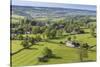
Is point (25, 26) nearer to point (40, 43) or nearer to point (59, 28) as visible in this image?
point (40, 43)

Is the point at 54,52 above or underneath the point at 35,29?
underneath

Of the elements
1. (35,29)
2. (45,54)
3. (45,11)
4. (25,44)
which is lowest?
(45,54)

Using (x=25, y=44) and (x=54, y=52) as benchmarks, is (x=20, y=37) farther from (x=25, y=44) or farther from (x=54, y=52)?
(x=54, y=52)

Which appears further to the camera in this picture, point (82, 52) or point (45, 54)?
point (82, 52)

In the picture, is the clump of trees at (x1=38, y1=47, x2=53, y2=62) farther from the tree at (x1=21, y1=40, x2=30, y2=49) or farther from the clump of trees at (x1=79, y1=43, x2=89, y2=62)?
the clump of trees at (x1=79, y1=43, x2=89, y2=62)

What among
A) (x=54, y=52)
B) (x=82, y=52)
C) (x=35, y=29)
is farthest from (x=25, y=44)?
(x=82, y=52)
